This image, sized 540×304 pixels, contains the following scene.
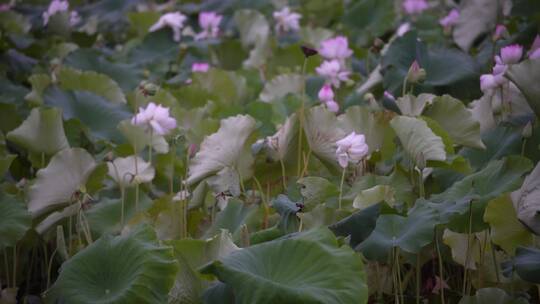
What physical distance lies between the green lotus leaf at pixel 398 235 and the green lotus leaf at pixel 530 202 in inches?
5.6

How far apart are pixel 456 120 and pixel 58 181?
0.86m

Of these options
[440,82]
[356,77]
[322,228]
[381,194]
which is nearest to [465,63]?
[440,82]

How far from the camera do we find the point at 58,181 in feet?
5.74

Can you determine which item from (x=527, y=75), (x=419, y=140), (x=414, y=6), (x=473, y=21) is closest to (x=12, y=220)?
(x=419, y=140)

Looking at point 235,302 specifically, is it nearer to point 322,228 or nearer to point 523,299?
point 322,228

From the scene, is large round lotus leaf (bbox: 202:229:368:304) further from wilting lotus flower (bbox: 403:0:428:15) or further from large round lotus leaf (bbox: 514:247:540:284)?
wilting lotus flower (bbox: 403:0:428:15)

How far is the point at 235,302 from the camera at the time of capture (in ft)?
4.23

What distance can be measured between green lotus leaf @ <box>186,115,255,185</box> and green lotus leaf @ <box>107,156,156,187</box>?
0.19 m

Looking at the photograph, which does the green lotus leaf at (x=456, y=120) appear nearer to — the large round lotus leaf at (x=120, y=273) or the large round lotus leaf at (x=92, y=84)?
the large round lotus leaf at (x=120, y=273)

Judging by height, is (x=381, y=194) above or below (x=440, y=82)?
above

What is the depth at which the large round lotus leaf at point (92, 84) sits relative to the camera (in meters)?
2.49

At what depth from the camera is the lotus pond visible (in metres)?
1.37

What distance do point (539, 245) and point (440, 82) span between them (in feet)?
2.48

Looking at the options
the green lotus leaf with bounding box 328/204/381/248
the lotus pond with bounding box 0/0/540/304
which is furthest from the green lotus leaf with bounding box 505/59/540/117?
the green lotus leaf with bounding box 328/204/381/248
